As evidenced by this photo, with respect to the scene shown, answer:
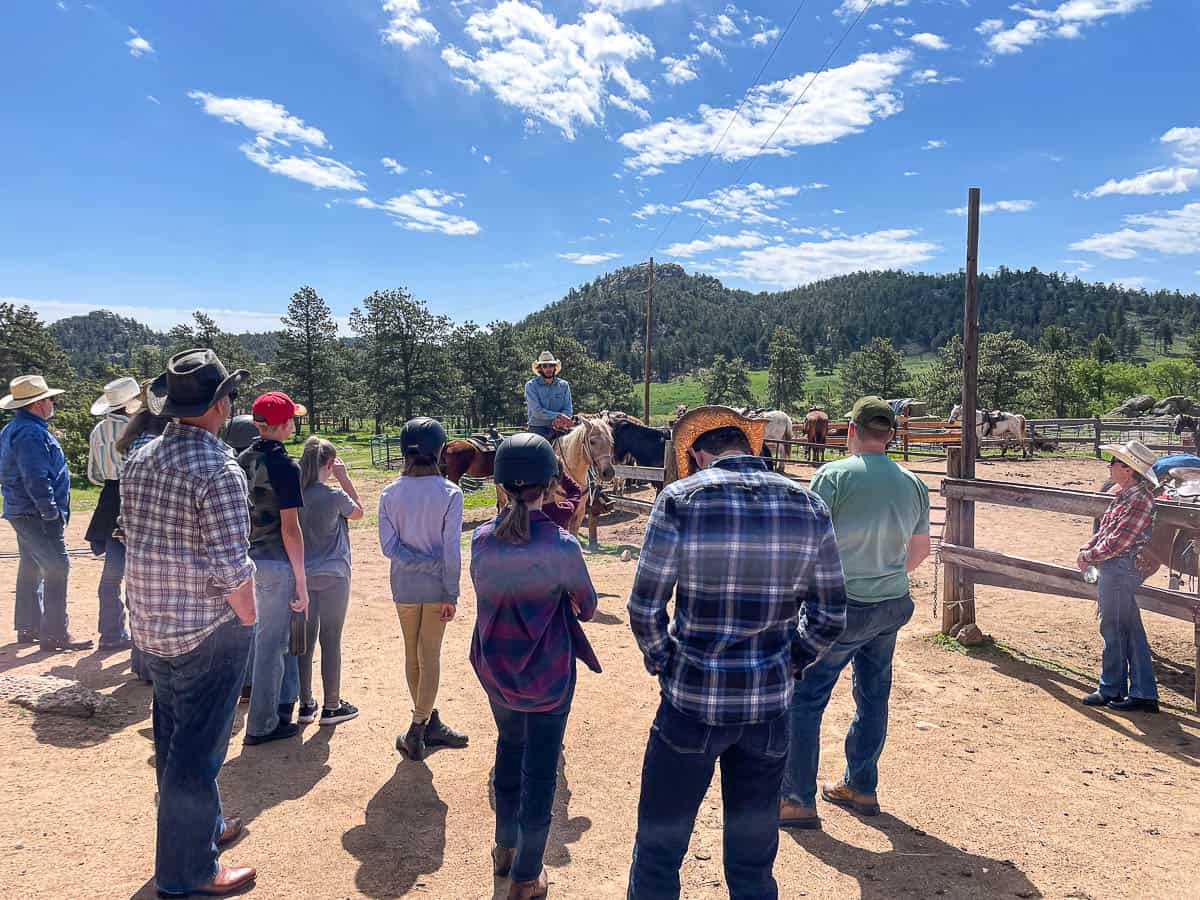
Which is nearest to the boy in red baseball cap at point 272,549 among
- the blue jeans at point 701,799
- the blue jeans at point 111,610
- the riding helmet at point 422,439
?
the riding helmet at point 422,439

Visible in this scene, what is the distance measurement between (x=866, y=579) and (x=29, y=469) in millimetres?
6672

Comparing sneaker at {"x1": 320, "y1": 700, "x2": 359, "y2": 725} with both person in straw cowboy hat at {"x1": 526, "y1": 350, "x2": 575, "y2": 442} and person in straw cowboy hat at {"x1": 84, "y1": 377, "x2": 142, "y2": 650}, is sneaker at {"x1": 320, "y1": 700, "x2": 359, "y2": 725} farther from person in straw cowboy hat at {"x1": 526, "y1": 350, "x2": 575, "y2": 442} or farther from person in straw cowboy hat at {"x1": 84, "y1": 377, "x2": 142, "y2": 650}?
person in straw cowboy hat at {"x1": 526, "y1": 350, "x2": 575, "y2": 442}

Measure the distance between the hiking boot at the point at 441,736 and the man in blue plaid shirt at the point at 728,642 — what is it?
2327 millimetres

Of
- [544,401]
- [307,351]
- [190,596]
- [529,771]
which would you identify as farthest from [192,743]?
[307,351]

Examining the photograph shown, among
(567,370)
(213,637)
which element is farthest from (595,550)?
(567,370)

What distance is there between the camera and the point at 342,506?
4234mm

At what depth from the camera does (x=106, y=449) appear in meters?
5.68

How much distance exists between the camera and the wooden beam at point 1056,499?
4.71m

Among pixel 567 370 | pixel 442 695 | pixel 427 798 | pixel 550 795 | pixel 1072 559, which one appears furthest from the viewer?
pixel 567 370

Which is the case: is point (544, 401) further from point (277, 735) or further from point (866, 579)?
point (866, 579)

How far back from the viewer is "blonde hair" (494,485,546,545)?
2.54m

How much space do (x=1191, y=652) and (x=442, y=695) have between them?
266 inches

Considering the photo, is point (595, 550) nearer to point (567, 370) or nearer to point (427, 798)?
point (427, 798)

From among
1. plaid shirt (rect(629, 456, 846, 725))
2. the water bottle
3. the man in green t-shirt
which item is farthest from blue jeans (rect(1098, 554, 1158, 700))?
the water bottle
